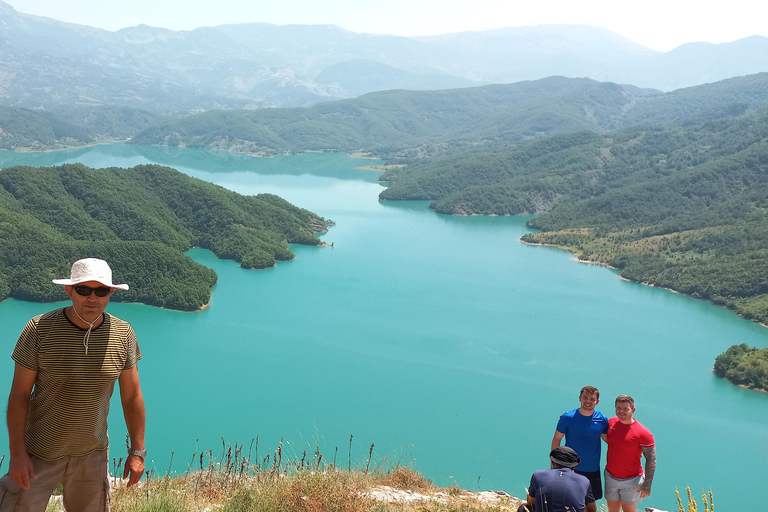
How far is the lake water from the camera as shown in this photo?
32344 mm

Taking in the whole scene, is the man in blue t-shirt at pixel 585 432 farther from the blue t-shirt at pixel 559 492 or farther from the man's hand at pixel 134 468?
the man's hand at pixel 134 468

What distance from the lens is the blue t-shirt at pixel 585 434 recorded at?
28.9 ft

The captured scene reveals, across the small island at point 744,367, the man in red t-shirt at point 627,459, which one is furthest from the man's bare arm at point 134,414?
the small island at point 744,367

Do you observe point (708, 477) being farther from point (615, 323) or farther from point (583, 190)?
point (583, 190)

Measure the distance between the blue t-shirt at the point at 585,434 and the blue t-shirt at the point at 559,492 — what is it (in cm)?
187

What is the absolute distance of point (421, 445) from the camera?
3234 centimetres

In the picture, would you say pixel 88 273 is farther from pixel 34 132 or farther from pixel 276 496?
pixel 34 132

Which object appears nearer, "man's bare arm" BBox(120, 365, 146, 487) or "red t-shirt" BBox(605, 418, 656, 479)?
"man's bare arm" BBox(120, 365, 146, 487)

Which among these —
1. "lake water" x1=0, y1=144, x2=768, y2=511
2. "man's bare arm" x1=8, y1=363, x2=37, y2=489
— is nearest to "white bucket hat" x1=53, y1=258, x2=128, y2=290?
"man's bare arm" x1=8, y1=363, x2=37, y2=489

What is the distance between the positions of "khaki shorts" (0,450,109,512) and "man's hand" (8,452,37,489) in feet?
0.36

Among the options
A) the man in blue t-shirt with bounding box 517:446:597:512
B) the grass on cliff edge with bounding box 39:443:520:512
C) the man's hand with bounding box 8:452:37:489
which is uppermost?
the man's hand with bounding box 8:452:37:489

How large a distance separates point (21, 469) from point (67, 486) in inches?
18.6

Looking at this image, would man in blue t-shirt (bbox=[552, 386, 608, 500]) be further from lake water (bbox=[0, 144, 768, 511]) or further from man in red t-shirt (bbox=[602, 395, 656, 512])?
lake water (bbox=[0, 144, 768, 511])

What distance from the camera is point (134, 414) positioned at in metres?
6.02
